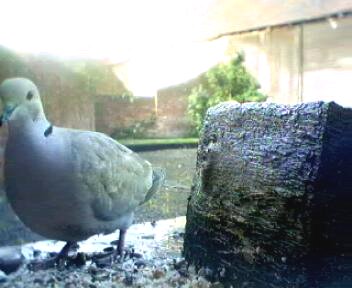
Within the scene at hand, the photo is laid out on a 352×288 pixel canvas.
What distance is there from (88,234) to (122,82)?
1.36 ft

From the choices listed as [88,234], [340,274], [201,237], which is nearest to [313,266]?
[340,274]

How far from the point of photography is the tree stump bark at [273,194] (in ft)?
3.18

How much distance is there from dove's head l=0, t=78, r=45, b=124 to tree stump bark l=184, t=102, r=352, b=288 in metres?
0.43

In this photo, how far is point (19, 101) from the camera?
3.26 ft

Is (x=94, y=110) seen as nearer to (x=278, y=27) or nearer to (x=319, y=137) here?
(x=319, y=137)

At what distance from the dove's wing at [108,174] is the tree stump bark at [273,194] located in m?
0.18

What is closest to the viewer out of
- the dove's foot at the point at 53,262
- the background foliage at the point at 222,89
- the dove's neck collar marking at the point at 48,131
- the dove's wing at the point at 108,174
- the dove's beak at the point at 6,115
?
the dove's beak at the point at 6,115

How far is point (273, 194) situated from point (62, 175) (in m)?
0.44

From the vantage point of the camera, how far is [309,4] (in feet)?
6.16

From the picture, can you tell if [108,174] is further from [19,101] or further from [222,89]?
[222,89]

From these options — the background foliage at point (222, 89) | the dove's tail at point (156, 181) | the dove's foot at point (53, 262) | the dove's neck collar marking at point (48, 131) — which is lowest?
the dove's foot at point (53, 262)

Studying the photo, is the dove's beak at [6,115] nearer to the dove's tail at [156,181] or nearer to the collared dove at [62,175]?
the collared dove at [62,175]

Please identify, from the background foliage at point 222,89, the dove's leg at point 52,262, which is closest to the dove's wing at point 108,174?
the dove's leg at point 52,262

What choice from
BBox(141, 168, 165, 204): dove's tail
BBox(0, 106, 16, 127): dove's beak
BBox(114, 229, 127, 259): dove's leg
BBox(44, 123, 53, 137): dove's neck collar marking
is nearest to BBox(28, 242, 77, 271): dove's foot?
BBox(114, 229, 127, 259): dove's leg
